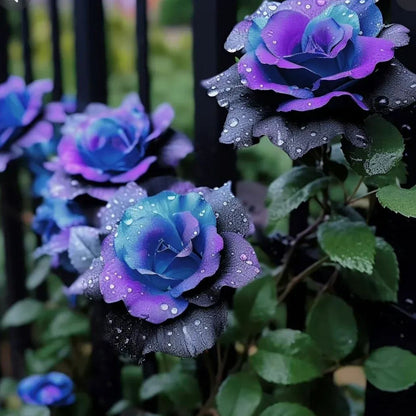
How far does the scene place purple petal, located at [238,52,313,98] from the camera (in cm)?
79

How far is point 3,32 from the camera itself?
1665mm

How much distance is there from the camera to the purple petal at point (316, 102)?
77cm

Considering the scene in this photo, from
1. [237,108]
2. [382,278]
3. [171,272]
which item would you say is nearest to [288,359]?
[382,278]

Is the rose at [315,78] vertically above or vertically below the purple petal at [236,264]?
above

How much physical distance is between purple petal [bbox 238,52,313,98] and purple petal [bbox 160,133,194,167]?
339 mm

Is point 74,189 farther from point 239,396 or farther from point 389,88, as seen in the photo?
point 389,88

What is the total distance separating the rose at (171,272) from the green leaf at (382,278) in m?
0.24

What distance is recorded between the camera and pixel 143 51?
128cm

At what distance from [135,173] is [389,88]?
0.44 m

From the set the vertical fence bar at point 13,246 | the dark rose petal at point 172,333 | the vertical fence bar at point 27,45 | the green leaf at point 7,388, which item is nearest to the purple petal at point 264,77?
the dark rose petal at point 172,333

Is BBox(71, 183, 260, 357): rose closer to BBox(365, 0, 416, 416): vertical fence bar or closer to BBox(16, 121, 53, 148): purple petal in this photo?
BBox(365, 0, 416, 416): vertical fence bar

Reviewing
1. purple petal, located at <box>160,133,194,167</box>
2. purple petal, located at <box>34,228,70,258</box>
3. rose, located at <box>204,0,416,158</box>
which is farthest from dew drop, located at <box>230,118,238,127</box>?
purple petal, located at <box>34,228,70,258</box>

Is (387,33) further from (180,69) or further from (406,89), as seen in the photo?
(180,69)

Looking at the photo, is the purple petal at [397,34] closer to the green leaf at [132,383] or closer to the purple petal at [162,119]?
the purple petal at [162,119]
